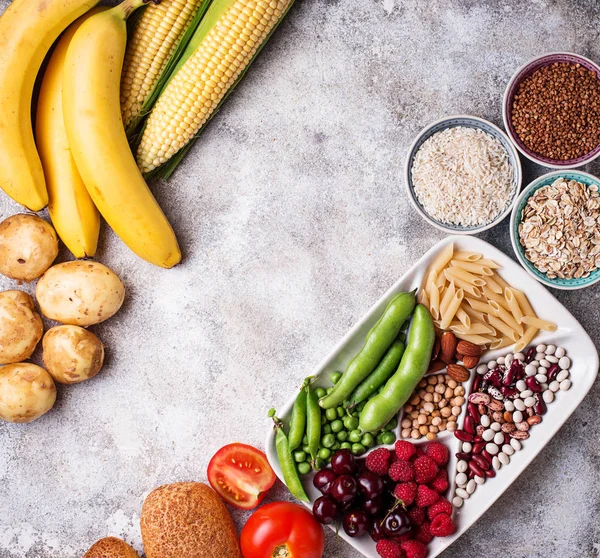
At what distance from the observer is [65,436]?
2301 millimetres

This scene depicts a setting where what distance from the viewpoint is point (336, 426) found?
2.10 m

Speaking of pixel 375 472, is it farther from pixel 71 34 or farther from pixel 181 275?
pixel 71 34

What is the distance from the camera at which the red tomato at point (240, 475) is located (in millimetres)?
2139

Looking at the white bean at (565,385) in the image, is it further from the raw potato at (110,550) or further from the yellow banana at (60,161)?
the yellow banana at (60,161)

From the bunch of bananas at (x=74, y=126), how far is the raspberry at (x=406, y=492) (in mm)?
1181

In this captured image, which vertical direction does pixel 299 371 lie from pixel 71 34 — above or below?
below

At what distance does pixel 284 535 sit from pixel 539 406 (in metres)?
0.99

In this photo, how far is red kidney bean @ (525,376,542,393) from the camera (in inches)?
78.9

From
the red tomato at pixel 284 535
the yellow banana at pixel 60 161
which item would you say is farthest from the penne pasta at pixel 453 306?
the yellow banana at pixel 60 161

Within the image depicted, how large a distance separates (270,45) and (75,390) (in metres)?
1.55

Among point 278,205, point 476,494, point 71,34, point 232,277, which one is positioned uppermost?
point 71,34

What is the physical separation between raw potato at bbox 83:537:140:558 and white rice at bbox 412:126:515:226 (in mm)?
1672

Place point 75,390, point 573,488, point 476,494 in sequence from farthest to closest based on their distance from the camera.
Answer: point 75,390 < point 573,488 < point 476,494

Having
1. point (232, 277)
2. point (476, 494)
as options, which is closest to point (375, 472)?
point (476, 494)
